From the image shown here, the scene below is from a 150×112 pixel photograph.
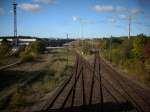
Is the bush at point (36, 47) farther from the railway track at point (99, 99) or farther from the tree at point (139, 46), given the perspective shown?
the railway track at point (99, 99)

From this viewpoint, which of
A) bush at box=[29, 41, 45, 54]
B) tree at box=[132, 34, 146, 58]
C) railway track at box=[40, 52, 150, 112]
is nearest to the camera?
railway track at box=[40, 52, 150, 112]

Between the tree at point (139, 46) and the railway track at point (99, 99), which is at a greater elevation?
the tree at point (139, 46)

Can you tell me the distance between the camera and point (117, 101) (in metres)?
15.8

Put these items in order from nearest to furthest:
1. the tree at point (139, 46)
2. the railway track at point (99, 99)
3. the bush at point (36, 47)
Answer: the railway track at point (99, 99) → the tree at point (139, 46) → the bush at point (36, 47)

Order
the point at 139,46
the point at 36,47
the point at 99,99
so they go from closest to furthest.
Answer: the point at 99,99
the point at 139,46
the point at 36,47

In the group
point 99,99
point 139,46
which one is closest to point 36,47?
point 139,46

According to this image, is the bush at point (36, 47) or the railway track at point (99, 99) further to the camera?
the bush at point (36, 47)

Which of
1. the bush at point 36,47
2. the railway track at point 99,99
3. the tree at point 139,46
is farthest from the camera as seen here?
Result: the bush at point 36,47

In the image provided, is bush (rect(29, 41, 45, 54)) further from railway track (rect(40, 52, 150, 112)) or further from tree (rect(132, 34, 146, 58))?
railway track (rect(40, 52, 150, 112))

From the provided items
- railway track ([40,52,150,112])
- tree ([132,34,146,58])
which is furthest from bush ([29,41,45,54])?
railway track ([40,52,150,112])

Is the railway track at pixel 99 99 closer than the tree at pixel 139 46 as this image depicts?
Yes

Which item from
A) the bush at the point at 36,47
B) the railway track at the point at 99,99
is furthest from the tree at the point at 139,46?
the bush at the point at 36,47

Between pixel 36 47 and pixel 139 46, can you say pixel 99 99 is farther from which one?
pixel 36 47

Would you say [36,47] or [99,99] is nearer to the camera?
[99,99]
